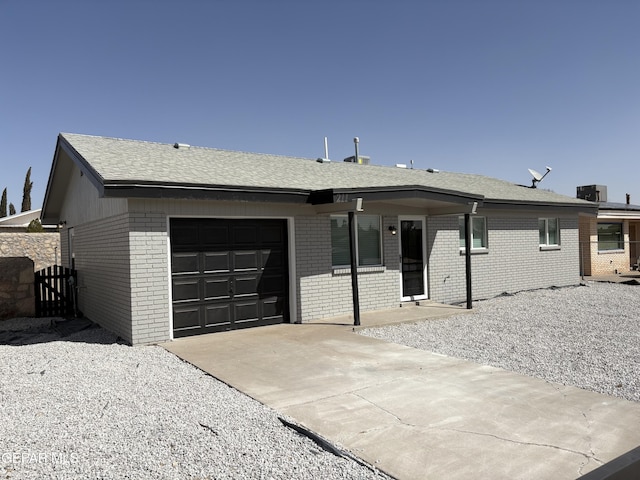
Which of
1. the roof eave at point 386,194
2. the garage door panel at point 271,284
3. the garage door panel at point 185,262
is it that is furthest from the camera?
the garage door panel at point 271,284

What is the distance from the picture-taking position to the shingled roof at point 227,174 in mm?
7910

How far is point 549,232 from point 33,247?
21112 mm

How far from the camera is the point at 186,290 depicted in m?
8.60

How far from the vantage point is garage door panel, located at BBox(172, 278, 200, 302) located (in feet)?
27.9

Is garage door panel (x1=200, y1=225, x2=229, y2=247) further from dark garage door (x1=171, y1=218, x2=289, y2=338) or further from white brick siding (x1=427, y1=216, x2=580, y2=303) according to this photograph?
white brick siding (x1=427, y1=216, x2=580, y2=303)

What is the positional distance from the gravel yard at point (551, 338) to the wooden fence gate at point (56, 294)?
8.50m

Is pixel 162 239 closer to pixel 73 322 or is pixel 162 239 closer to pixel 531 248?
pixel 73 322

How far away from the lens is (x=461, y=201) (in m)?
11.0

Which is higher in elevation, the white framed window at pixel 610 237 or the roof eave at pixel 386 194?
the roof eave at pixel 386 194

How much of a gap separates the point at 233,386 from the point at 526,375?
3.75 meters

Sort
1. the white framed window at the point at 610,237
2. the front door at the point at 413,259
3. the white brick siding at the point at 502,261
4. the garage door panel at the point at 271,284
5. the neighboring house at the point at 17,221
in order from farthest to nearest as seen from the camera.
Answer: the neighboring house at the point at 17,221, the white framed window at the point at 610,237, the white brick siding at the point at 502,261, the front door at the point at 413,259, the garage door panel at the point at 271,284

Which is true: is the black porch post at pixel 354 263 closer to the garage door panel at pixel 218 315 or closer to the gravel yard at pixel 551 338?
the gravel yard at pixel 551 338

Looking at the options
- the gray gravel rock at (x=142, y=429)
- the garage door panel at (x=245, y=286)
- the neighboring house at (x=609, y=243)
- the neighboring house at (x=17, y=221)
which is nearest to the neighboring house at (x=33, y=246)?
the neighboring house at (x=17, y=221)

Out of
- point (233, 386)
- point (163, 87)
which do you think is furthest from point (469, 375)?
point (163, 87)
